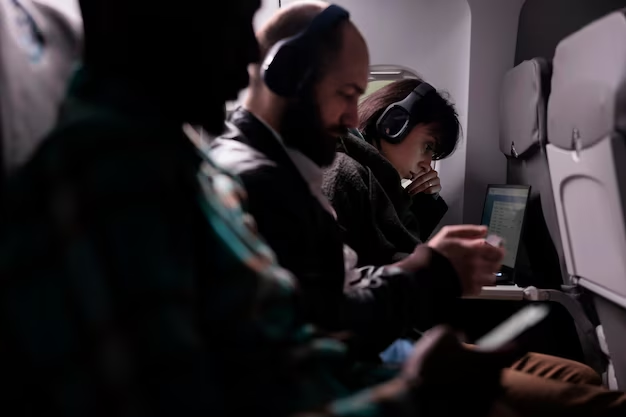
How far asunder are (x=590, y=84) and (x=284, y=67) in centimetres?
80

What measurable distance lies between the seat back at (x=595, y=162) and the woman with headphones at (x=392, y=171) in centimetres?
54

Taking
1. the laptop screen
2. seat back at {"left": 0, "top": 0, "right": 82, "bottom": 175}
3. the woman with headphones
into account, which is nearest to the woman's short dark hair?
the woman with headphones

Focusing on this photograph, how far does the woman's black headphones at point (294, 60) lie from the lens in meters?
1.05

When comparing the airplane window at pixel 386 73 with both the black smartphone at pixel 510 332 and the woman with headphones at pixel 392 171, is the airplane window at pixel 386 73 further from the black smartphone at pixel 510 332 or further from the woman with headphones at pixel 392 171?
the black smartphone at pixel 510 332

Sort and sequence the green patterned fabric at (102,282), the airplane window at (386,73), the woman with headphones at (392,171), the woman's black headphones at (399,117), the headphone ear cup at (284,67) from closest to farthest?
the green patterned fabric at (102,282) → the headphone ear cup at (284,67) → the woman with headphones at (392,171) → the woman's black headphones at (399,117) → the airplane window at (386,73)

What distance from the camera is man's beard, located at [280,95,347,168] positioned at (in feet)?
3.63

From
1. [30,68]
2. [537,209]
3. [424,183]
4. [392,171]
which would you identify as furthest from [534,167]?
[30,68]

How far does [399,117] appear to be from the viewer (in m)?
2.25

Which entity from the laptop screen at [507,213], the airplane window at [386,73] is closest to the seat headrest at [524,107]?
the laptop screen at [507,213]

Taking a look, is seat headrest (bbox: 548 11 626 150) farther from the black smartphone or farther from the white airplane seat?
the black smartphone

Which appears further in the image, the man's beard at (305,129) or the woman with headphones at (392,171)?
the woman with headphones at (392,171)

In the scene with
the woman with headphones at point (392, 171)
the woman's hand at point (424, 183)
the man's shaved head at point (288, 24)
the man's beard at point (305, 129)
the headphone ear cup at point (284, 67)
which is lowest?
the woman's hand at point (424, 183)

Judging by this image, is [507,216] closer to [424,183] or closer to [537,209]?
[537,209]

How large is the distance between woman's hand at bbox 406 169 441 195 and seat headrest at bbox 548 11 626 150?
88 centimetres
